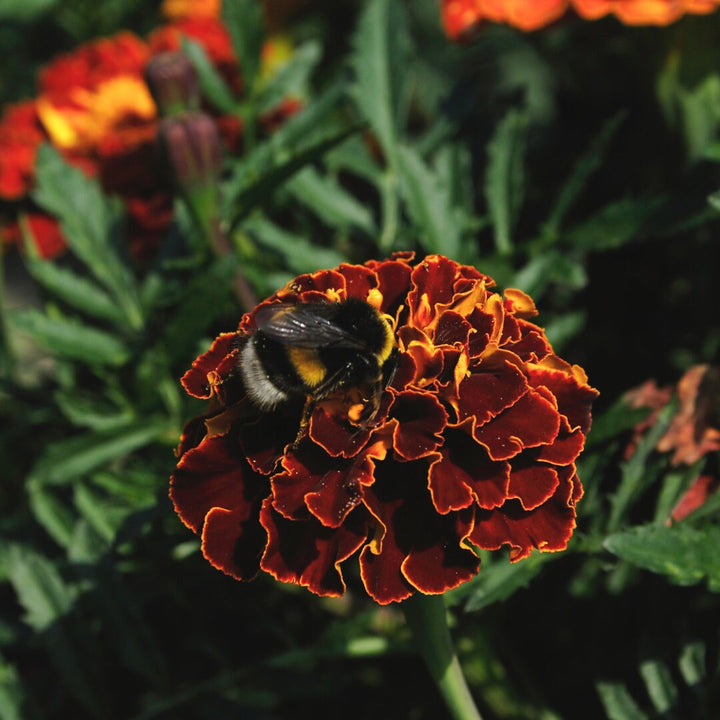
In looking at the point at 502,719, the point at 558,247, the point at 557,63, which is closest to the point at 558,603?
the point at 502,719

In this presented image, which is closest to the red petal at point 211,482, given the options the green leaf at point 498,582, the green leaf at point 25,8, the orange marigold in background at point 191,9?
the green leaf at point 498,582

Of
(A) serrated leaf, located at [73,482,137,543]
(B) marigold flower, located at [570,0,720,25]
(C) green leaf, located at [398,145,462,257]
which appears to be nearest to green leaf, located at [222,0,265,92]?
(C) green leaf, located at [398,145,462,257]

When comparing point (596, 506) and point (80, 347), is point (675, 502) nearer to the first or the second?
point (596, 506)

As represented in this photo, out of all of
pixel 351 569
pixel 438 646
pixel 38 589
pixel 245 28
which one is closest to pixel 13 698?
pixel 38 589

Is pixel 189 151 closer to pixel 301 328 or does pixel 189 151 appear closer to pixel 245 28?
pixel 245 28

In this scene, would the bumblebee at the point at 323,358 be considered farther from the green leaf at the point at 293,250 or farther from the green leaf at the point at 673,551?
the green leaf at the point at 293,250

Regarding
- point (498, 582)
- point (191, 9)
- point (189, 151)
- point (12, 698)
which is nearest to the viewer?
point (498, 582)
